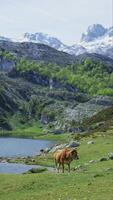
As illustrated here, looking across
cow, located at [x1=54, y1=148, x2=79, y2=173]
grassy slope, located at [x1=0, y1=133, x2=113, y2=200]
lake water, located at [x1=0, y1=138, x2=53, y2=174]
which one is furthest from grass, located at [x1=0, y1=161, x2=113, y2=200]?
lake water, located at [x1=0, y1=138, x2=53, y2=174]

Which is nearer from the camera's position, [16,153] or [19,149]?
[16,153]

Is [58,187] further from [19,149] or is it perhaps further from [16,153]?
[19,149]

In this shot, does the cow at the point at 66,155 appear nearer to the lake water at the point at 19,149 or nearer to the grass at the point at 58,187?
the grass at the point at 58,187

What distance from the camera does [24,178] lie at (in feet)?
141

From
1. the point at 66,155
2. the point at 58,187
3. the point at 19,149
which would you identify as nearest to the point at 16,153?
the point at 19,149

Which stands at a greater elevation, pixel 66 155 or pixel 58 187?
pixel 58 187

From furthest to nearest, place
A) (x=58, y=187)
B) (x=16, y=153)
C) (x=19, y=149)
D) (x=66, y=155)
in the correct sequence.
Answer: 1. (x=19, y=149)
2. (x=16, y=153)
3. (x=66, y=155)
4. (x=58, y=187)

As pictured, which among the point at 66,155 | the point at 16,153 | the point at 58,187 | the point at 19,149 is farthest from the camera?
the point at 19,149

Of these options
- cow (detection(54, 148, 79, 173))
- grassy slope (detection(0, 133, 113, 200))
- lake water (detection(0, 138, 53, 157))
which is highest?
grassy slope (detection(0, 133, 113, 200))

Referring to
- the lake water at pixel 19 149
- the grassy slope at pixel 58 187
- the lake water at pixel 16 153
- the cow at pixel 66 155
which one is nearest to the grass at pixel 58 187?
the grassy slope at pixel 58 187

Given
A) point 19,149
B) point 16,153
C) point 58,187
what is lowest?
point 19,149

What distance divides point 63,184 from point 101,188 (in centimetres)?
443

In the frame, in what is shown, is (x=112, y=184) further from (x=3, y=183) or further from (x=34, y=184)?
(x=3, y=183)

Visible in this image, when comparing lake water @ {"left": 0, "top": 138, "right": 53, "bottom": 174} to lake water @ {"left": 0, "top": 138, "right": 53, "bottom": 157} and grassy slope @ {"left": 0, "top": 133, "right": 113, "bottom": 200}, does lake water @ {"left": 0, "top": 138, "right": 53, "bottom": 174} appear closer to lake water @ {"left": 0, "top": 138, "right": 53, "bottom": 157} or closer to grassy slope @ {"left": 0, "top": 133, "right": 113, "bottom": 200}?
lake water @ {"left": 0, "top": 138, "right": 53, "bottom": 157}
